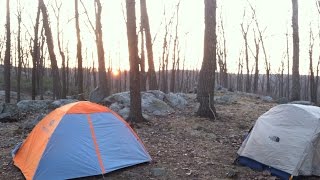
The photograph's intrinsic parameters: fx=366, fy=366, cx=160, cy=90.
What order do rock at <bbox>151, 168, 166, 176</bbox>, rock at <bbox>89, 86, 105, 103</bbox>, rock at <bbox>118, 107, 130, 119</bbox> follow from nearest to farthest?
rock at <bbox>151, 168, 166, 176</bbox>
rock at <bbox>118, 107, 130, 119</bbox>
rock at <bbox>89, 86, 105, 103</bbox>

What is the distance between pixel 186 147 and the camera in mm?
9797

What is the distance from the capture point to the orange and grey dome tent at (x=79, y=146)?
7.25 meters

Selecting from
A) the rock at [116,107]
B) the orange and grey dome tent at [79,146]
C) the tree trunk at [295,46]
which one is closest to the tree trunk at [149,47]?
the rock at [116,107]

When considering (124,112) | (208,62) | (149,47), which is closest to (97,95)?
(149,47)

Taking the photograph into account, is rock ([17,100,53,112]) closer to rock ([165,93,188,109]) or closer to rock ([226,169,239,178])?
rock ([165,93,188,109])

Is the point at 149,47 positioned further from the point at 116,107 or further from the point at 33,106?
the point at 33,106

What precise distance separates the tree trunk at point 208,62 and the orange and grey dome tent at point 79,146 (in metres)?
5.10

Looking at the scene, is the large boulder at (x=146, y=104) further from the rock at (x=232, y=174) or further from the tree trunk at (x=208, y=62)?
the rock at (x=232, y=174)

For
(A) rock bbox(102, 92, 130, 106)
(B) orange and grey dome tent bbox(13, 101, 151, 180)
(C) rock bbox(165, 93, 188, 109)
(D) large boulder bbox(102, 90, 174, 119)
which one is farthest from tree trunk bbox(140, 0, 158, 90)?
(B) orange and grey dome tent bbox(13, 101, 151, 180)

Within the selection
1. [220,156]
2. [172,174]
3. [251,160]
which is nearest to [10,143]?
[172,174]

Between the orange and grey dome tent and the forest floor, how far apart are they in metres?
0.28

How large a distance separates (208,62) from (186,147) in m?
4.08

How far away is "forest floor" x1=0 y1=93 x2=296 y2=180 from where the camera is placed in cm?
780

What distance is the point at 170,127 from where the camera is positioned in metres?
11.8
